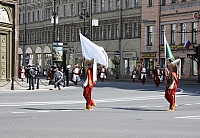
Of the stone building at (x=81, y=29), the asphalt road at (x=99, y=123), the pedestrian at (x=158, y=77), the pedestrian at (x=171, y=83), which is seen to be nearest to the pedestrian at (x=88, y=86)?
the asphalt road at (x=99, y=123)

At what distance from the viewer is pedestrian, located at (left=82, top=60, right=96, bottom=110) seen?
18203 millimetres

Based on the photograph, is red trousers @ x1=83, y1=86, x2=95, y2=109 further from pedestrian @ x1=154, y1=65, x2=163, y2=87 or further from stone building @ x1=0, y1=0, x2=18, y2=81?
pedestrian @ x1=154, y1=65, x2=163, y2=87

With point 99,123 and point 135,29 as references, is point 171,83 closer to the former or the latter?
point 99,123

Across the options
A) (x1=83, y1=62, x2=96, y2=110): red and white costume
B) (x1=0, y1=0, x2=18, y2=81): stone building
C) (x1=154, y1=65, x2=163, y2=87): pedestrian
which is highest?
(x1=0, y1=0, x2=18, y2=81): stone building

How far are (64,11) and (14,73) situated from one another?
40.0m

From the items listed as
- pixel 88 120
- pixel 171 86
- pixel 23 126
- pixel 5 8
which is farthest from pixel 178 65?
pixel 5 8

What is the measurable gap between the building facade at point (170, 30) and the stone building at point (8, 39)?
868 inches

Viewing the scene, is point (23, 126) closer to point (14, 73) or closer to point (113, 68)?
point (14, 73)

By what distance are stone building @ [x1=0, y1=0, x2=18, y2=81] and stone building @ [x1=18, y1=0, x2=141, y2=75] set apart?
49.7ft

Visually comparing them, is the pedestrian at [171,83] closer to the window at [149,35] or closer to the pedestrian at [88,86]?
the pedestrian at [88,86]

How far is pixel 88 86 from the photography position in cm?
1830

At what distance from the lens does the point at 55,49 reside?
129ft

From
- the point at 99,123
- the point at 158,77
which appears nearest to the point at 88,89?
the point at 99,123

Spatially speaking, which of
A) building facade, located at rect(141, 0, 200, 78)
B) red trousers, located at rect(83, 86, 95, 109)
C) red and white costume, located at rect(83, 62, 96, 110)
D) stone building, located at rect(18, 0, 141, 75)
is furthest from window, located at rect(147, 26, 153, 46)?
red trousers, located at rect(83, 86, 95, 109)
